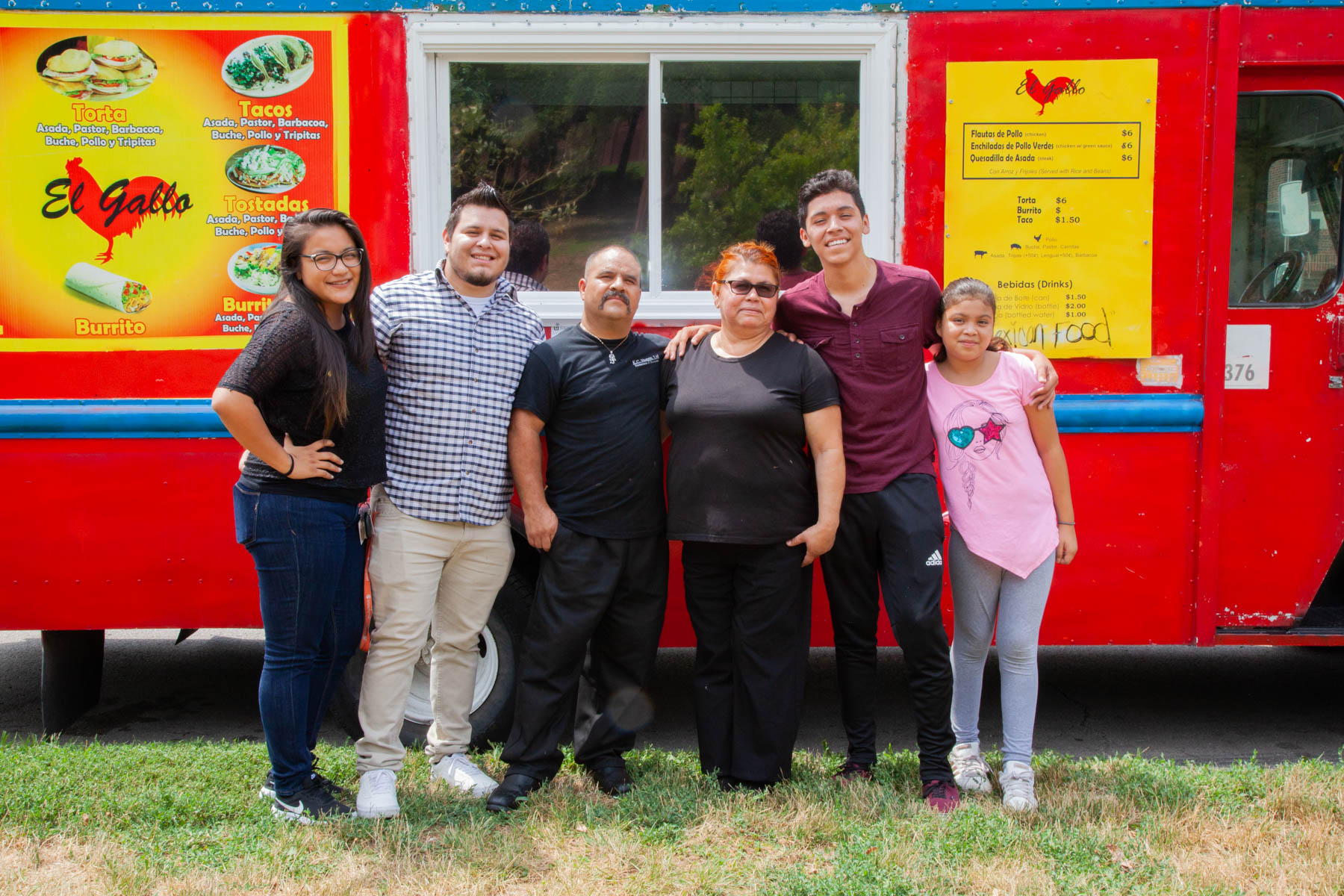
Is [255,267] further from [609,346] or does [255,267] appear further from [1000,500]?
[1000,500]

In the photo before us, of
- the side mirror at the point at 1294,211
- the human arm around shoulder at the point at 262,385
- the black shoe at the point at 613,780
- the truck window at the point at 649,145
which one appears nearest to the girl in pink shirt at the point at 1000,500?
the truck window at the point at 649,145

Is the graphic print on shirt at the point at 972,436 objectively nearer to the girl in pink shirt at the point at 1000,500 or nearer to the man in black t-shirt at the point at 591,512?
the girl in pink shirt at the point at 1000,500

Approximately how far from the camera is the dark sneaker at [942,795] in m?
3.19

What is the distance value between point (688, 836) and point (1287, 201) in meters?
3.03

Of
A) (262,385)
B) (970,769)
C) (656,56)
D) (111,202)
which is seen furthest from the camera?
(656,56)

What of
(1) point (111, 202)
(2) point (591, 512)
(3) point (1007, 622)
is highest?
(1) point (111, 202)

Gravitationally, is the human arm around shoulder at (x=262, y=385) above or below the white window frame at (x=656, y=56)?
below

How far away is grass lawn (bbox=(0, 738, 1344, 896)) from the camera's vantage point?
2791mm

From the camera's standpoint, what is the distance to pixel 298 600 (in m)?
3.01

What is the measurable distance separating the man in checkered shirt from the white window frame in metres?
0.53

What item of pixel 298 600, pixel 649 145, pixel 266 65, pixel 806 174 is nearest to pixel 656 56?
pixel 649 145

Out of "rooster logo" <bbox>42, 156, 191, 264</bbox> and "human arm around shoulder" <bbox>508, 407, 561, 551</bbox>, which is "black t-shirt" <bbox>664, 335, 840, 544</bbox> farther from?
"rooster logo" <bbox>42, 156, 191, 264</bbox>

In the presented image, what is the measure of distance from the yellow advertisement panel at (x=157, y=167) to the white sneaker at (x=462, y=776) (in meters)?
1.62

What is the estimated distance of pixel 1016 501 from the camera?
126 inches
